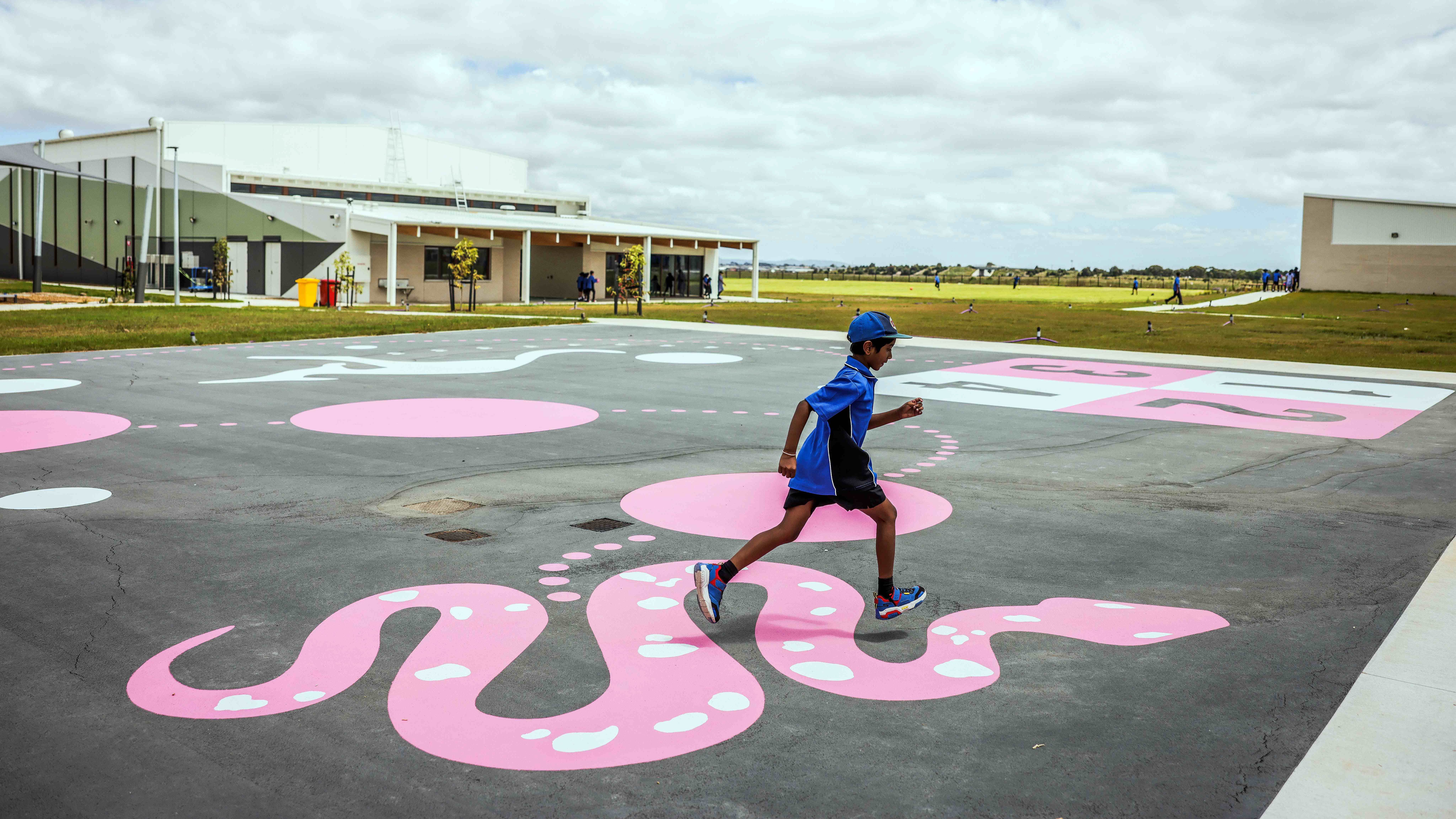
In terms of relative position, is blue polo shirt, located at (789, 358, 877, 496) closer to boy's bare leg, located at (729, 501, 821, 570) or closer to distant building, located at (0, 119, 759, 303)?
boy's bare leg, located at (729, 501, 821, 570)

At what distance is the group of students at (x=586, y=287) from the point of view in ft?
161

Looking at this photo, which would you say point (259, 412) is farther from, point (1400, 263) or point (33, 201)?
point (1400, 263)

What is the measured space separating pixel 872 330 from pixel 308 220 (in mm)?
47459

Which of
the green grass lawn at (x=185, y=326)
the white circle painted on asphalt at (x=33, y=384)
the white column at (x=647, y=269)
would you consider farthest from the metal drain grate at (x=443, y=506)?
the white column at (x=647, y=269)

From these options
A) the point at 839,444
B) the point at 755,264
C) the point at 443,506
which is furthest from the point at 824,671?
the point at 755,264

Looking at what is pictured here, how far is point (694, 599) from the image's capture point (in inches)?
237

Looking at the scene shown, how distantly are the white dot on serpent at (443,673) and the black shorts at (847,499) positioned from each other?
178 centimetres

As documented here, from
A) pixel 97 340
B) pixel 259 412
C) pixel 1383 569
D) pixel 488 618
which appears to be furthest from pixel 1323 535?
pixel 97 340

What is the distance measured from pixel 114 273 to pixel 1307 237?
69775 mm

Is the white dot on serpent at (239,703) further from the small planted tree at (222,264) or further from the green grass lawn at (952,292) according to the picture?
the green grass lawn at (952,292)

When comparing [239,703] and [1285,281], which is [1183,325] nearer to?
[239,703]

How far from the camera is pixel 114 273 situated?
55.6 metres

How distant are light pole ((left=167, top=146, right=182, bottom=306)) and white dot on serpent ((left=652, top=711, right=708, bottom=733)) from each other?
37.3 metres

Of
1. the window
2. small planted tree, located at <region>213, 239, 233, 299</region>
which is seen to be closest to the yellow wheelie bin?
small planted tree, located at <region>213, 239, 233, 299</region>
